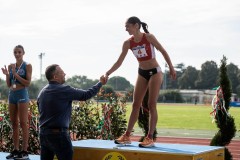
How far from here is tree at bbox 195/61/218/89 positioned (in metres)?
111

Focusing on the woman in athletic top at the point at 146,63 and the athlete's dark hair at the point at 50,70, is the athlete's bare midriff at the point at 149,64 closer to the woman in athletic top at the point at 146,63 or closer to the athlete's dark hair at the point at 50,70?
the woman in athletic top at the point at 146,63

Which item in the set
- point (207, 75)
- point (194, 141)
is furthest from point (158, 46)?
point (207, 75)

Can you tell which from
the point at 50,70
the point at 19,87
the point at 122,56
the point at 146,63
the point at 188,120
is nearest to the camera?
the point at 50,70

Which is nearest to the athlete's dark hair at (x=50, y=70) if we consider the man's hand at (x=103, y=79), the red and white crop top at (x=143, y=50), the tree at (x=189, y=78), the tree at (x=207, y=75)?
the man's hand at (x=103, y=79)

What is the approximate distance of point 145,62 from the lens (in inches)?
282

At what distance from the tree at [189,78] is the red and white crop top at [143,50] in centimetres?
11351

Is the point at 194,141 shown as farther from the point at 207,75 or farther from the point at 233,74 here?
the point at 207,75

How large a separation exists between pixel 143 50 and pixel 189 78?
376ft

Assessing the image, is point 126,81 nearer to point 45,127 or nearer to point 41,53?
point 41,53

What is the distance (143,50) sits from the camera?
709 centimetres

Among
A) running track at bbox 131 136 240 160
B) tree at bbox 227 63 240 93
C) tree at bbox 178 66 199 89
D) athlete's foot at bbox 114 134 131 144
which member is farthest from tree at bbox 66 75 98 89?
athlete's foot at bbox 114 134 131 144

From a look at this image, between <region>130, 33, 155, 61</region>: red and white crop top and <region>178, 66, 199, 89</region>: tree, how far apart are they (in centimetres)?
11351

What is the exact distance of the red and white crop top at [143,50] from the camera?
7067mm

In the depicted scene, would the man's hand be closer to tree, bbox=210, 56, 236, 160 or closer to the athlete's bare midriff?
the athlete's bare midriff
